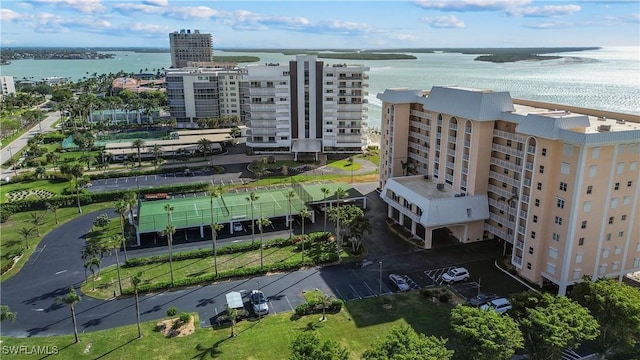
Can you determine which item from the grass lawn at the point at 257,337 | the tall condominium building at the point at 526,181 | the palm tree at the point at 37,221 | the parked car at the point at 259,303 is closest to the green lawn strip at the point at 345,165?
the tall condominium building at the point at 526,181

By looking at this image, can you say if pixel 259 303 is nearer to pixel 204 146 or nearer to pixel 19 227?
pixel 19 227

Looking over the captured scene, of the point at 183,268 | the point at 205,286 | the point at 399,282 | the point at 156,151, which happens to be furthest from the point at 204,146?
the point at 399,282

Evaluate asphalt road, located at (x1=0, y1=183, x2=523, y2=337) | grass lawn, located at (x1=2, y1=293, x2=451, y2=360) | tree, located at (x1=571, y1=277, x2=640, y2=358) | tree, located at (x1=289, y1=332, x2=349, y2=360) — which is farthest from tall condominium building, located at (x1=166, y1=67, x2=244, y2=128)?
tree, located at (x1=571, y1=277, x2=640, y2=358)

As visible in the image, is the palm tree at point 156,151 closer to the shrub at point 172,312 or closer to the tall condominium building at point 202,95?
the tall condominium building at point 202,95

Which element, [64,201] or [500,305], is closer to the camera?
[500,305]

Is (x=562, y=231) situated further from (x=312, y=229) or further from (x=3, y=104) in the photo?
(x=3, y=104)

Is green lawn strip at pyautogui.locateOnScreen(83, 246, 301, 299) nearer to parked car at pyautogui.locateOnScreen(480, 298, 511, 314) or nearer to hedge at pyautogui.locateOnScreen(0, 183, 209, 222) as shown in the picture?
parked car at pyautogui.locateOnScreen(480, 298, 511, 314)

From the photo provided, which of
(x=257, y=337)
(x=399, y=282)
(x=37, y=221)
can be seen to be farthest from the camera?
(x=37, y=221)
